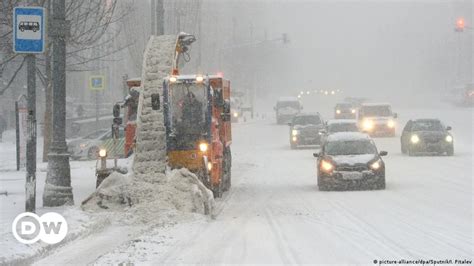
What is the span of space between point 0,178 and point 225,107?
763 cm

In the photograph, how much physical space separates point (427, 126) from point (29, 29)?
A: 23.4m

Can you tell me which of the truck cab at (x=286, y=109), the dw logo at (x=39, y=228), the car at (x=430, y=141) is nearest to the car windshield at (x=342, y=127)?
the car at (x=430, y=141)

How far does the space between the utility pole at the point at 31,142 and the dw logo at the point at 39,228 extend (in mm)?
324

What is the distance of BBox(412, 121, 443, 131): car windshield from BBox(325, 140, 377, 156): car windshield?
12.4 m

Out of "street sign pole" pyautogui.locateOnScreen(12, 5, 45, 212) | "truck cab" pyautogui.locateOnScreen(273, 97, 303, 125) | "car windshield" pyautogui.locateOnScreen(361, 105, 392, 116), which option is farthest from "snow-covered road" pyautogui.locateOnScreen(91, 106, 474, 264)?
"truck cab" pyautogui.locateOnScreen(273, 97, 303, 125)

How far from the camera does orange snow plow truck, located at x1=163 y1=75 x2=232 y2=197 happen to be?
18047 mm

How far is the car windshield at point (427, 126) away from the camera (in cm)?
3353

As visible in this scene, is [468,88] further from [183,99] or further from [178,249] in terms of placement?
[178,249]

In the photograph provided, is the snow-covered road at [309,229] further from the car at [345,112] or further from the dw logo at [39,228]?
the car at [345,112]

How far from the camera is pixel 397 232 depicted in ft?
42.4

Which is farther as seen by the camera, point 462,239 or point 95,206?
point 95,206

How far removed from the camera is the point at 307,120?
41.0 m

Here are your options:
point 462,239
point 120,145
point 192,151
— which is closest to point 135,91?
point 192,151

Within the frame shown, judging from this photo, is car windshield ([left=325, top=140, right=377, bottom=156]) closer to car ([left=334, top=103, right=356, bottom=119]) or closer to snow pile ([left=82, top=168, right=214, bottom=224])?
snow pile ([left=82, top=168, right=214, bottom=224])
